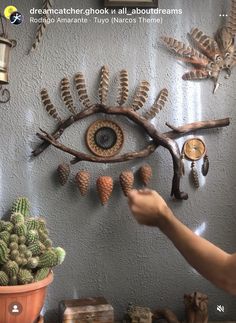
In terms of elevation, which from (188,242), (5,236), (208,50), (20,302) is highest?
(208,50)

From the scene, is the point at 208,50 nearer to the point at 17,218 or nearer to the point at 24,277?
the point at 17,218

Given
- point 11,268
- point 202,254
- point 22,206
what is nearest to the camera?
point 202,254

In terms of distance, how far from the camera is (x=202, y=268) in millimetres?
802

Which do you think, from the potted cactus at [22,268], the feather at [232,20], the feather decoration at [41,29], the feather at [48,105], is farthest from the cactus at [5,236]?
the feather at [232,20]

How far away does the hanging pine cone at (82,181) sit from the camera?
1649 mm

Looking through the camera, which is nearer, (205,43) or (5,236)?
(5,236)

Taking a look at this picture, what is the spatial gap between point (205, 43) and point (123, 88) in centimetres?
40

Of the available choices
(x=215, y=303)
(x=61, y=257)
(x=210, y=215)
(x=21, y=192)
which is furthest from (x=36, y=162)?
(x=215, y=303)

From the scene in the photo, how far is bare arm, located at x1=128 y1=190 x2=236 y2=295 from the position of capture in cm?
78

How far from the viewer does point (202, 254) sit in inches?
31.2

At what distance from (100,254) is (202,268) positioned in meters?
0.96

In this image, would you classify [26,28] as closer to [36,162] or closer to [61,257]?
[36,162]

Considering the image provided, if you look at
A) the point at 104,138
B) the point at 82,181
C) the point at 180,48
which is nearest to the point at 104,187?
the point at 82,181

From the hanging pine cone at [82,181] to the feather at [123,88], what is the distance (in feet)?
1.09
